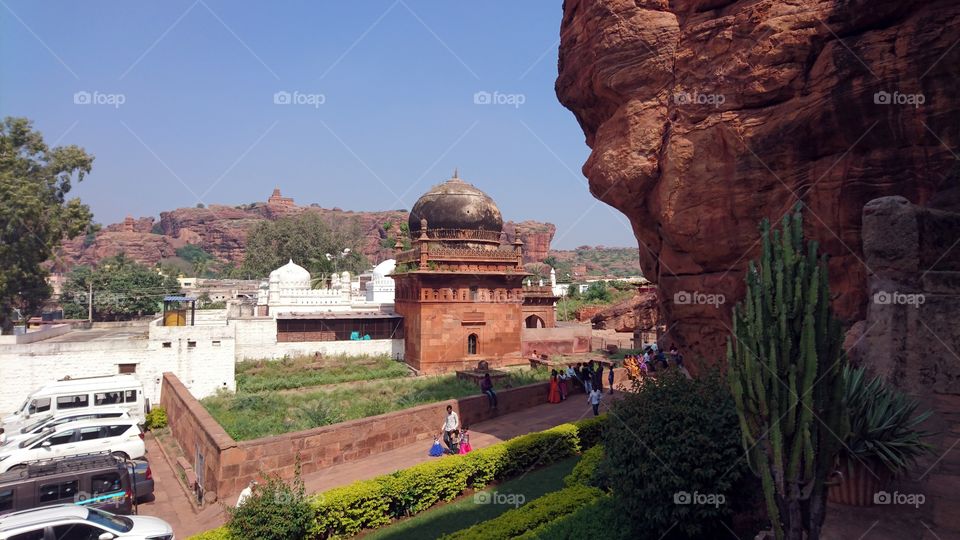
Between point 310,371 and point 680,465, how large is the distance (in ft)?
70.6

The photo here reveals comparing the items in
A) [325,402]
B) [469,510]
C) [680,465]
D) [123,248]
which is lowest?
[469,510]

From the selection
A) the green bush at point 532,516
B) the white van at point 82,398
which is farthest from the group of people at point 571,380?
the white van at point 82,398

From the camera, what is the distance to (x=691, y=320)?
13266 mm

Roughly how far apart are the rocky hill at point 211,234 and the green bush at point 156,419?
90.2m

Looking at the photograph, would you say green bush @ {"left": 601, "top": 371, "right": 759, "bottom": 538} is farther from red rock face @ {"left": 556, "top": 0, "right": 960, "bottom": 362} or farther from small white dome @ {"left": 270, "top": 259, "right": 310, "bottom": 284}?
small white dome @ {"left": 270, "top": 259, "right": 310, "bottom": 284}

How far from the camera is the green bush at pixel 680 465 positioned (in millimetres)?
7031

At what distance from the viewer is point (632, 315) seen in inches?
1826

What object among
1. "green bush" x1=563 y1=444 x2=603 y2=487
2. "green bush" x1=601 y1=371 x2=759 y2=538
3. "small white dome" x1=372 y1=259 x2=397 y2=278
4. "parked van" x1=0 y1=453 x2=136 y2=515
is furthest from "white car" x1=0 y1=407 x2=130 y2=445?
"small white dome" x1=372 y1=259 x2=397 y2=278

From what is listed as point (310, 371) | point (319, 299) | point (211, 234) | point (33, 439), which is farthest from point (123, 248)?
point (33, 439)

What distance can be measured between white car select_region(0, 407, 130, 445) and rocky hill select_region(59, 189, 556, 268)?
93.5m

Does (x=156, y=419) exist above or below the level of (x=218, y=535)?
below

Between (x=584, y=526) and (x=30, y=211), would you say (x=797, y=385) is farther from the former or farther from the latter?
(x=30, y=211)

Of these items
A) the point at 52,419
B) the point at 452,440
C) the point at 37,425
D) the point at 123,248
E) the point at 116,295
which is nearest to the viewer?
the point at 452,440

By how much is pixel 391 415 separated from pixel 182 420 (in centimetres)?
634
